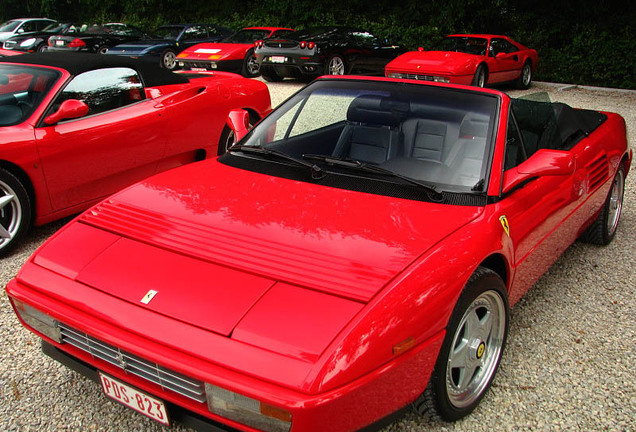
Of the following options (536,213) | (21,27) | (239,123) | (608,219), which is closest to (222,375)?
(536,213)

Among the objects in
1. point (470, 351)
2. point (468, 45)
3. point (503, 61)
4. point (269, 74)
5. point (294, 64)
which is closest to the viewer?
point (470, 351)

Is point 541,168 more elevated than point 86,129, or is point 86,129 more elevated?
point 541,168

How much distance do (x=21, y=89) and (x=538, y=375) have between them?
4143mm

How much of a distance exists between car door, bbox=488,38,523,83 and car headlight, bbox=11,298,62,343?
34.4ft

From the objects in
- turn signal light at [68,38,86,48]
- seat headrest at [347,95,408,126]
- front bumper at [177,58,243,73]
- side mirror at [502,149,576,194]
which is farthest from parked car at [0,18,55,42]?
side mirror at [502,149,576,194]

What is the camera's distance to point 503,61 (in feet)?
38.0

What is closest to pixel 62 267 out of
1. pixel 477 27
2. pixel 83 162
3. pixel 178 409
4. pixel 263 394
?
pixel 178 409

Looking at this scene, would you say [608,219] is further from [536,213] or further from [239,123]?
[239,123]

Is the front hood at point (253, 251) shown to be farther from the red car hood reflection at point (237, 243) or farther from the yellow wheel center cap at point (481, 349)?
the yellow wheel center cap at point (481, 349)

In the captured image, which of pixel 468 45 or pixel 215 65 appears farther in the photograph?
pixel 215 65

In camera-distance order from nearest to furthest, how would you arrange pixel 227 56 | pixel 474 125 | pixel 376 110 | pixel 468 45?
pixel 474 125 → pixel 376 110 → pixel 468 45 → pixel 227 56

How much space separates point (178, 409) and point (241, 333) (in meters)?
0.38

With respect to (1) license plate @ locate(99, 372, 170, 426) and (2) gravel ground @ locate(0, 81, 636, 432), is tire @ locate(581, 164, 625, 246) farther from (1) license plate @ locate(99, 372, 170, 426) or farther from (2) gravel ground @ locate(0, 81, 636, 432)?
(1) license plate @ locate(99, 372, 170, 426)

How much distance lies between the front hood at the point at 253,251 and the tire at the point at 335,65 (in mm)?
9688
